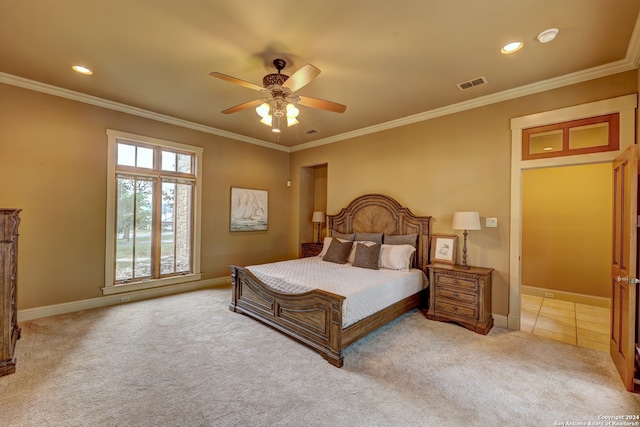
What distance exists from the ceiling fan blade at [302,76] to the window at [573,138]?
2952 millimetres

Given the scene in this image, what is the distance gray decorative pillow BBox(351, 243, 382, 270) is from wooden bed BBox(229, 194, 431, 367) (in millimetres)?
667

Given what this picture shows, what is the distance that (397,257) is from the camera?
404cm

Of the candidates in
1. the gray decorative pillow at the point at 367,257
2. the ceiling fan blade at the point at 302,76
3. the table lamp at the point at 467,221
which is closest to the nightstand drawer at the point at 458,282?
the table lamp at the point at 467,221

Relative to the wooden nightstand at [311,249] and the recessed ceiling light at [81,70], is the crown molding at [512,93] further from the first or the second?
the recessed ceiling light at [81,70]

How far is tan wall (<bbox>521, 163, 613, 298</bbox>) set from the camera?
14.5 ft

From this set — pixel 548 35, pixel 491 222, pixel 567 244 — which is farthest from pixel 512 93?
pixel 567 244

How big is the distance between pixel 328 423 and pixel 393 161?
3.98 meters

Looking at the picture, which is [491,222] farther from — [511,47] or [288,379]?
[288,379]

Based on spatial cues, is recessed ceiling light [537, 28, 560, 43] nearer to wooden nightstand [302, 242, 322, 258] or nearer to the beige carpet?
the beige carpet

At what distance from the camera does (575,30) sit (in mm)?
2377

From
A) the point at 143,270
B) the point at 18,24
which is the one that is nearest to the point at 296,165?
the point at 143,270

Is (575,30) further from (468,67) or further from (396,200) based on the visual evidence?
(396,200)

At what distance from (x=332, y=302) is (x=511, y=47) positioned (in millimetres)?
3046

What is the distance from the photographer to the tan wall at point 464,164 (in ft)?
11.2
